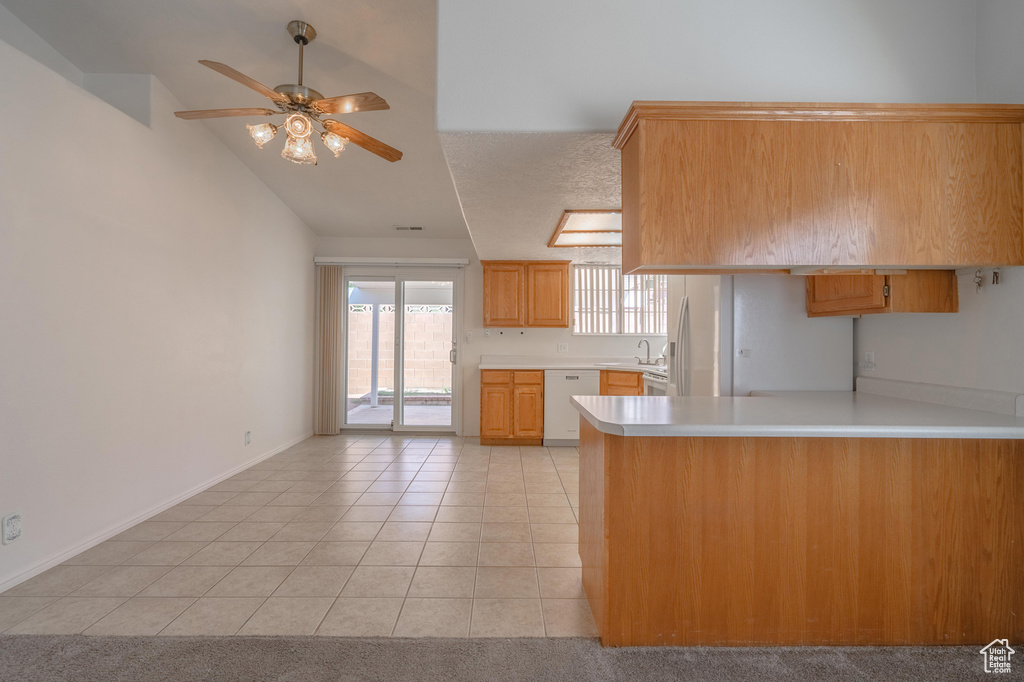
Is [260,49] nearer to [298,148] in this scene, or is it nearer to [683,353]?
[298,148]

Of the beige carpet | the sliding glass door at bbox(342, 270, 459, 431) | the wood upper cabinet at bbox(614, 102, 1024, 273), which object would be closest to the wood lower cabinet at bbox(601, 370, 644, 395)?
the sliding glass door at bbox(342, 270, 459, 431)

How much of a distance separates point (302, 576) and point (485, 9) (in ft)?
8.98

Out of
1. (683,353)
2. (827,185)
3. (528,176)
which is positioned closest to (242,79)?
(528,176)

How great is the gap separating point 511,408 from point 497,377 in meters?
0.38

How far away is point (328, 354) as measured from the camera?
6.40 m

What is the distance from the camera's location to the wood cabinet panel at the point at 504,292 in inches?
241

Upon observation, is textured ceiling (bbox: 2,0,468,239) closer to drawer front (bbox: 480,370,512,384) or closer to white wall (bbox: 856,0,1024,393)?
drawer front (bbox: 480,370,512,384)

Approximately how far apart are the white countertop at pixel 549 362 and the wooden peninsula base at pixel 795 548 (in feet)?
12.2

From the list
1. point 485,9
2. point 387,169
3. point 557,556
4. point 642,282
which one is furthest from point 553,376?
point 485,9

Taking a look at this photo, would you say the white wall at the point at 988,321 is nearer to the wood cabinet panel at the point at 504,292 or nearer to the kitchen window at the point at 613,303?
the kitchen window at the point at 613,303

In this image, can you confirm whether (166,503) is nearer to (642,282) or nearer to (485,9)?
(485,9)

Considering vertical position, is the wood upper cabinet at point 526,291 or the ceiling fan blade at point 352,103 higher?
the ceiling fan blade at point 352,103

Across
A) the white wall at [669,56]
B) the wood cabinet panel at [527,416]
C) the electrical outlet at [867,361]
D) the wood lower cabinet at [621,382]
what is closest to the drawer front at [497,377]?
the wood cabinet panel at [527,416]

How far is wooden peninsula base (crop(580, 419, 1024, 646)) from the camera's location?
1954mm
